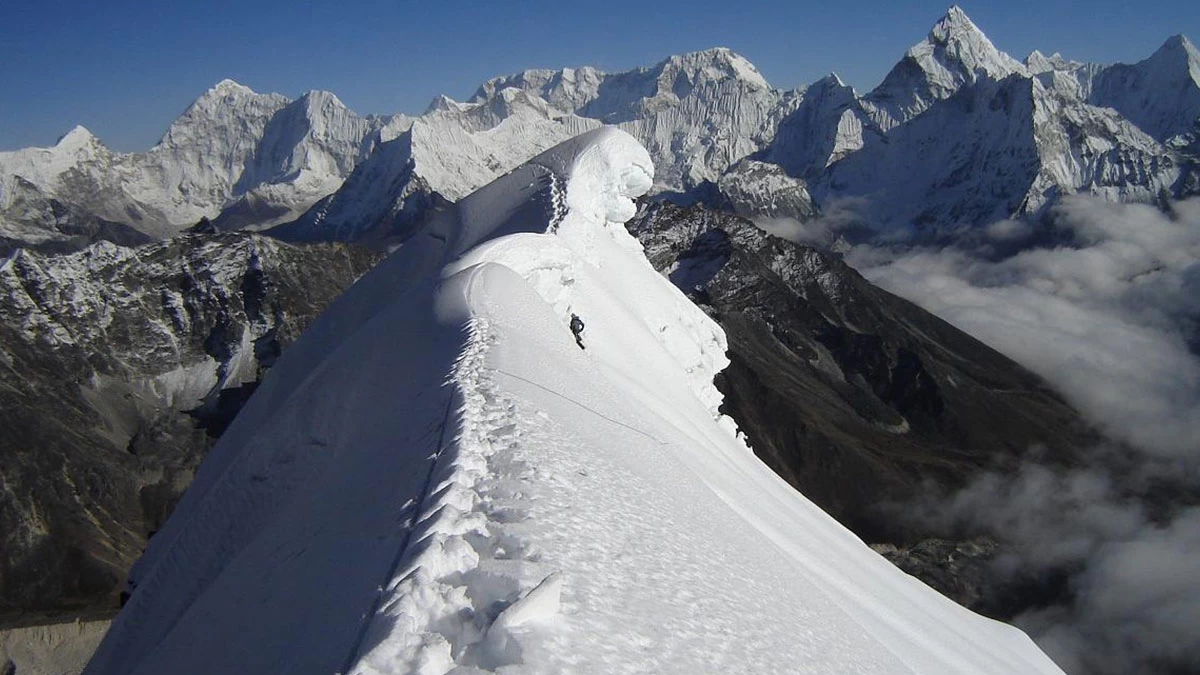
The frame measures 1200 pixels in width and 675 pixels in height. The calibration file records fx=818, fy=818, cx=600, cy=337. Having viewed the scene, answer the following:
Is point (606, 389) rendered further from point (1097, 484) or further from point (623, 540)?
point (1097, 484)

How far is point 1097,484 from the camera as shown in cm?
19050

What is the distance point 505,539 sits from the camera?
9.46 meters

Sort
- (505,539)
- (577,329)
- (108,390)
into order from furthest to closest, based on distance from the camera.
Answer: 1. (108,390)
2. (577,329)
3. (505,539)

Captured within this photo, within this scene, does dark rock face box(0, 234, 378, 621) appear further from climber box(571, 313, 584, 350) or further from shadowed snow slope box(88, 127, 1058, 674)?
shadowed snow slope box(88, 127, 1058, 674)

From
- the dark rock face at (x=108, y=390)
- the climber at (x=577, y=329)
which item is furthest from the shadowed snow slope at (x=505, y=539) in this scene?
the dark rock face at (x=108, y=390)

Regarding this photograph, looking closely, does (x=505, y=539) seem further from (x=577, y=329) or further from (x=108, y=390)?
(x=108, y=390)

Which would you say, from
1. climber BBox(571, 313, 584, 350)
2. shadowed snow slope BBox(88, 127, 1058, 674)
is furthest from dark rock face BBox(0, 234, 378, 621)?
shadowed snow slope BBox(88, 127, 1058, 674)

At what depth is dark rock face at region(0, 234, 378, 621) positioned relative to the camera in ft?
399

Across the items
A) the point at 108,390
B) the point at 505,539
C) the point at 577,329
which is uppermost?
the point at 577,329

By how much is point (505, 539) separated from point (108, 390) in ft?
633

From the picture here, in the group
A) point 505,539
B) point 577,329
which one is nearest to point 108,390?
point 577,329

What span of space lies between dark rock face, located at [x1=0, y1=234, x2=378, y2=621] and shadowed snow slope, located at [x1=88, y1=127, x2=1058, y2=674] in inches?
4324

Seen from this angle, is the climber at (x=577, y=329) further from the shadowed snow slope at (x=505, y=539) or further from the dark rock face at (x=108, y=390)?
the dark rock face at (x=108, y=390)

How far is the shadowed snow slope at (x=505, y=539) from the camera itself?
8.38m
